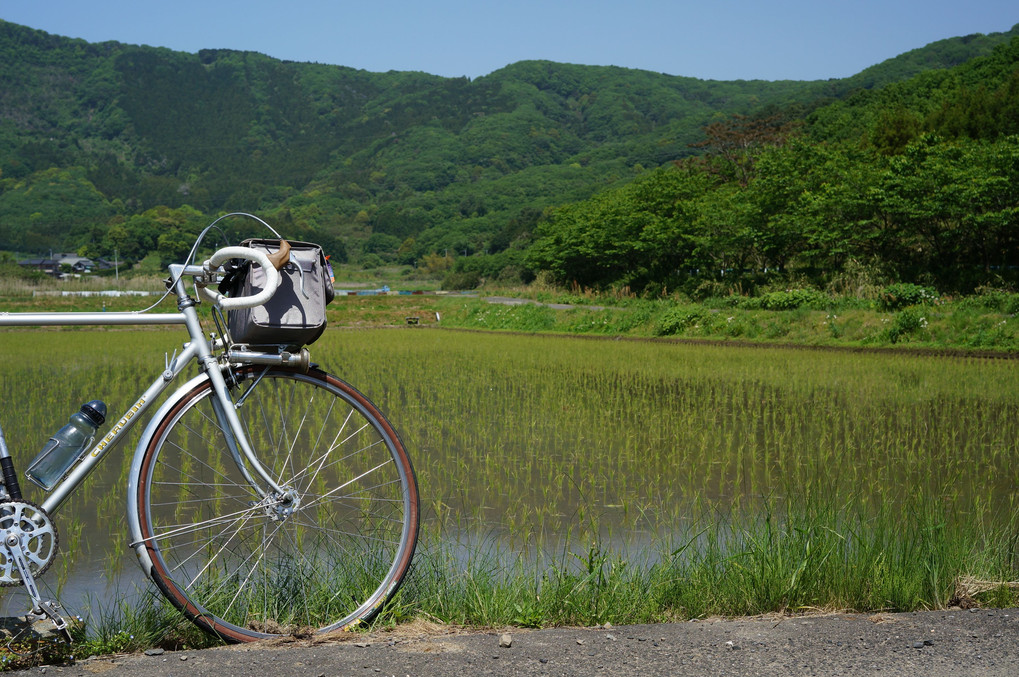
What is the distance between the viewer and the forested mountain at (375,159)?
9694cm

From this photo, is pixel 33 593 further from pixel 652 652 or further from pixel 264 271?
pixel 652 652

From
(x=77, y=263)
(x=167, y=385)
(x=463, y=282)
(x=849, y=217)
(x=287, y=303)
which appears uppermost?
(x=77, y=263)

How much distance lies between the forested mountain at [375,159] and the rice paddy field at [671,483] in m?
41.2

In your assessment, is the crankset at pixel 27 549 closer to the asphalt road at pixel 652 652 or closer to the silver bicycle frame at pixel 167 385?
the silver bicycle frame at pixel 167 385

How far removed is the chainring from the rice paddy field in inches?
27.8

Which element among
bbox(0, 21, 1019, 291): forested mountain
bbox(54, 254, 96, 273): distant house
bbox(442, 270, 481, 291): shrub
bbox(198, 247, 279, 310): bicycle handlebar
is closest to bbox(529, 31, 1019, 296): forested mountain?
bbox(0, 21, 1019, 291): forested mountain

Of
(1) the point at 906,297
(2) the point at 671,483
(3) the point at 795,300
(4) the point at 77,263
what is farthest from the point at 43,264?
(2) the point at 671,483

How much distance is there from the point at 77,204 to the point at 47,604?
12702 cm

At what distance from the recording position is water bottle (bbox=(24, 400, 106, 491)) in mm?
2268

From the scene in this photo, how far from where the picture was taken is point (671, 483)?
4.98 m

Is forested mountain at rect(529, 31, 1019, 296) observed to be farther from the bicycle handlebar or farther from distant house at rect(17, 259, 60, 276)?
distant house at rect(17, 259, 60, 276)

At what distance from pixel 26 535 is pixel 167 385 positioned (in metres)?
0.52

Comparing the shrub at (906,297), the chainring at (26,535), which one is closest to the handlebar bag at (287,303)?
the chainring at (26,535)

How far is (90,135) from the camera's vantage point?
177m
